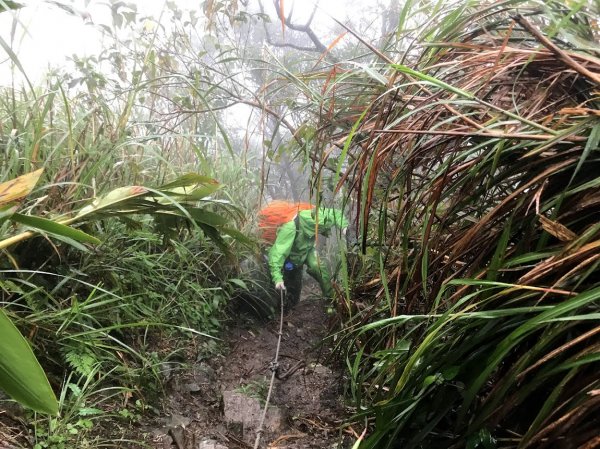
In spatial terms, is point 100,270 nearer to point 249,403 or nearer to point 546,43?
point 249,403

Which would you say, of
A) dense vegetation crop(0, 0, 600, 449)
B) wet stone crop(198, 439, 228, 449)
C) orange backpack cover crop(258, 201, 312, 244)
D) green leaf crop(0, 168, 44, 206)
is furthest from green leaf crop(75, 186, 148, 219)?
orange backpack cover crop(258, 201, 312, 244)

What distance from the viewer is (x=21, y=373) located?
0.63m

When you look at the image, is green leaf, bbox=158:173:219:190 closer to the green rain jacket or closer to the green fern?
the green fern

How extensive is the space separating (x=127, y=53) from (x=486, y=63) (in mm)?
3151

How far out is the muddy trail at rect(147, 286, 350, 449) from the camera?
66.9 inches

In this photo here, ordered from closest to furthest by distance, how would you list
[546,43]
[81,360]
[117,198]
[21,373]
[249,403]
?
[21,373] < [546,43] < [117,198] < [81,360] < [249,403]

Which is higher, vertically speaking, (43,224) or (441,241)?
(43,224)

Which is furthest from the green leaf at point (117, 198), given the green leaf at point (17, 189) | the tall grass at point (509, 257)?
the tall grass at point (509, 257)

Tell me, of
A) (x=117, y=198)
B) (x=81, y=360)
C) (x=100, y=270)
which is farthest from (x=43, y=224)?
(x=100, y=270)

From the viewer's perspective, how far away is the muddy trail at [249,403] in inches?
66.9

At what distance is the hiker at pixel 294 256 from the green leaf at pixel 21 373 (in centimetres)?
237

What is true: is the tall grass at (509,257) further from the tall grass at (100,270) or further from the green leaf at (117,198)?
the tall grass at (100,270)

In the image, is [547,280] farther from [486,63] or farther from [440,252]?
[486,63]

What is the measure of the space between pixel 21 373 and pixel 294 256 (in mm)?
3115
